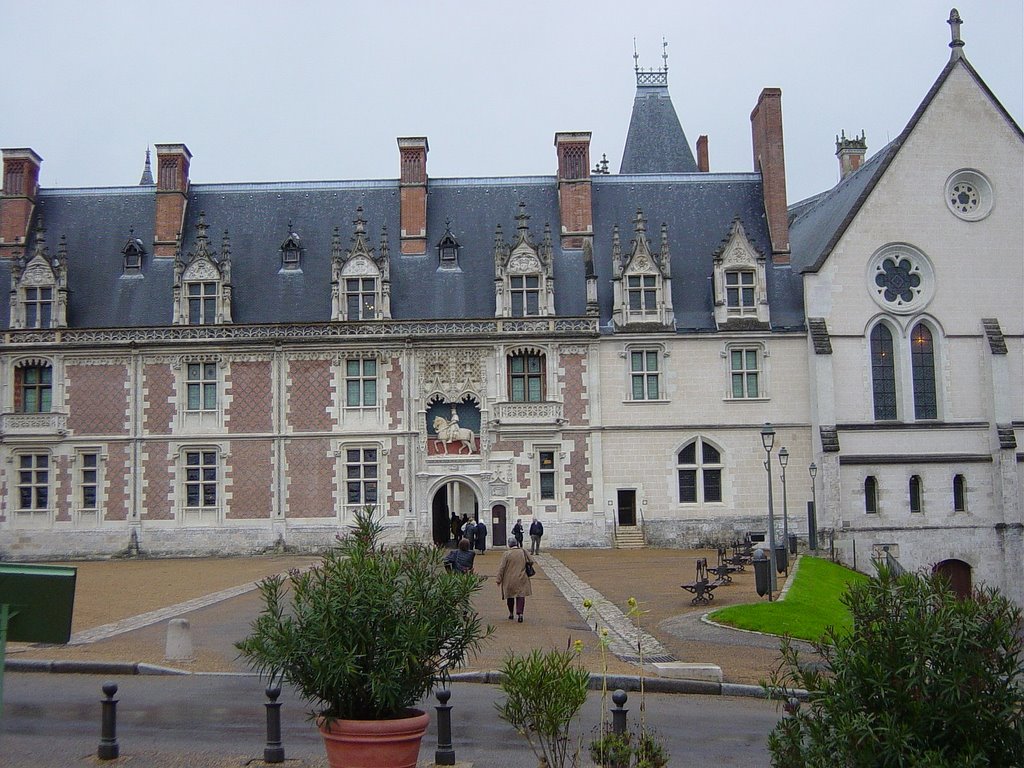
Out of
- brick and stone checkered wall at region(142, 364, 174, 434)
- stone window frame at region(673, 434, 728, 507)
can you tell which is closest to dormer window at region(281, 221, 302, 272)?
brick and stone checkered wall at region(142, 364, 174, 434)

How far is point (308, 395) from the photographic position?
38.1m

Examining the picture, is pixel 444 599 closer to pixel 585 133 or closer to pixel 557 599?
pixel 557 599

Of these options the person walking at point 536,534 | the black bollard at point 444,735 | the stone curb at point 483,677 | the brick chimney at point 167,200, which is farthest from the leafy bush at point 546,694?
the brick chimney at point 167,200

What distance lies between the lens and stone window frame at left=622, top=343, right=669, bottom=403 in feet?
125

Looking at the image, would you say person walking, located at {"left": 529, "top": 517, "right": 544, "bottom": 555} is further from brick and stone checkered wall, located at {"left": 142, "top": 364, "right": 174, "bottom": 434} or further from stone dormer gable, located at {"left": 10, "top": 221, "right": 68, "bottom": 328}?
stone dormer gable, located at {"left": 10, "top": 221, "right": 68, "bottom": 328}

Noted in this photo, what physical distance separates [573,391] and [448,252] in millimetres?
7351

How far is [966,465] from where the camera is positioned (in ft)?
123

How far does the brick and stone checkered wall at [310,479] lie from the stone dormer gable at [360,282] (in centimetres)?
478

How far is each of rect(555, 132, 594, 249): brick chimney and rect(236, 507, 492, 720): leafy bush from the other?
3218 centimetres

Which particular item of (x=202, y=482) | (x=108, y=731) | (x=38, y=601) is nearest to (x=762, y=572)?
(x=108, y=731)

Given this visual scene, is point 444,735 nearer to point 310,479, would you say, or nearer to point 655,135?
point 310,479

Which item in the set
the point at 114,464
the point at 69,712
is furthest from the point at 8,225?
the point at 69,712

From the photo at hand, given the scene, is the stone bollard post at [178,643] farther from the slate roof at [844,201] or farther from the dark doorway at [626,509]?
the slate roof at [844,201]

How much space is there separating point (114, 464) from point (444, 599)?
105ft
